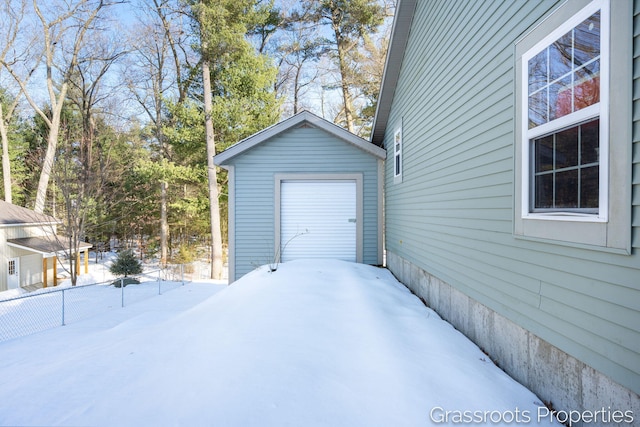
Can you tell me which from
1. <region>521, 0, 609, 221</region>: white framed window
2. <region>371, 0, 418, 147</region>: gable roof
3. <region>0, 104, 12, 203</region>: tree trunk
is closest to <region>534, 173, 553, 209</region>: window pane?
<region>521, 0, 609, 221</region>: white framed window

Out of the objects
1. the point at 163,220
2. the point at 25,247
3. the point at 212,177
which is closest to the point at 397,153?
the point at 212,177

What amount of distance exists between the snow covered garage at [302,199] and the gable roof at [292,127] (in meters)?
0.03

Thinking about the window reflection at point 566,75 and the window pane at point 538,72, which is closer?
the window reflection at point 566,75

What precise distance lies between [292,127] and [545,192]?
7.11 m

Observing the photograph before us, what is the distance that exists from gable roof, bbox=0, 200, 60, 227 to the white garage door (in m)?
14.2

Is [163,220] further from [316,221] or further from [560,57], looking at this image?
[560,57]

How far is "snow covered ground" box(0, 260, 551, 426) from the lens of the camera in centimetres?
219

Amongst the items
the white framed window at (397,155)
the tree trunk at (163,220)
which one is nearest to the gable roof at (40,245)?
the tree trunk at (163,220)

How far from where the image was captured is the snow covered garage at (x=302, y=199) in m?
8.91

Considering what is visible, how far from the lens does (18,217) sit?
17.0m

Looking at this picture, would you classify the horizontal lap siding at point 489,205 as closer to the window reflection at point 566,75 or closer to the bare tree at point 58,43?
the window reflection at point 566,75

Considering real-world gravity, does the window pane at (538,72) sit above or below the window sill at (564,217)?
above

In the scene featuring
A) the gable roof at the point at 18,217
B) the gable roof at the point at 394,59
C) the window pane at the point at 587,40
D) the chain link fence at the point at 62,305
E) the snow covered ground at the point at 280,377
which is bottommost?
the chain link fence at the point at 62,305

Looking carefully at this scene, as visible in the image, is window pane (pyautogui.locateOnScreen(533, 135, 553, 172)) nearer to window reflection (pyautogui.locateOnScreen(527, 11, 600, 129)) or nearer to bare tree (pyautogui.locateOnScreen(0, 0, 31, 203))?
window reflection (pyautogui.locateOnScreen(527, 11, 600, 129))
